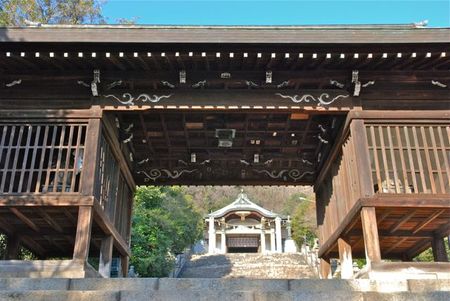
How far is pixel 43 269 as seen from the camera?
272 inches

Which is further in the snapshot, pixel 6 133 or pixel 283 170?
pixel 283 170

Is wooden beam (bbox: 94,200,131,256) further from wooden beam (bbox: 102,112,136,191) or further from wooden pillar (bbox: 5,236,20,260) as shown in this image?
wooden pillar (bbox: 5,236,20,260)

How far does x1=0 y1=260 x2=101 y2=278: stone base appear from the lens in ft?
22.6

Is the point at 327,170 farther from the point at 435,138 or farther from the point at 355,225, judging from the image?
the point at 435,138

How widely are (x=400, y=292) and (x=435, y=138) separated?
4377mm

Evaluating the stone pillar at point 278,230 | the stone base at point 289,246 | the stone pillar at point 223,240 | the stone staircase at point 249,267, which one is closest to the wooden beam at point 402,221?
the stone staircase at point 249,267

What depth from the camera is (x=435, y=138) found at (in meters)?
8.38

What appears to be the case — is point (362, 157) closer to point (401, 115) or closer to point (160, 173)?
point (401, 115)

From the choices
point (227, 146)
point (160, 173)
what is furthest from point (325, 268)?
point (160, 173)

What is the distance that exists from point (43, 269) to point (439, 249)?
796 cm

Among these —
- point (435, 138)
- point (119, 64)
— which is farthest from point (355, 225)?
point (119, 64)

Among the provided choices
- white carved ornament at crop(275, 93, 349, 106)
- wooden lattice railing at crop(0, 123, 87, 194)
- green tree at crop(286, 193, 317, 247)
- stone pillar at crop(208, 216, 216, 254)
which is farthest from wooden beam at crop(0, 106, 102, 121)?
green tree at crop(286, 193, 317, 247)

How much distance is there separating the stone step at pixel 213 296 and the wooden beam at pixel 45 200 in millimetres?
2640

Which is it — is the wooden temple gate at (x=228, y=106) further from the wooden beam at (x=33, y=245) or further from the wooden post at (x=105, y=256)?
the wooden beam at (x=33, y=245)
